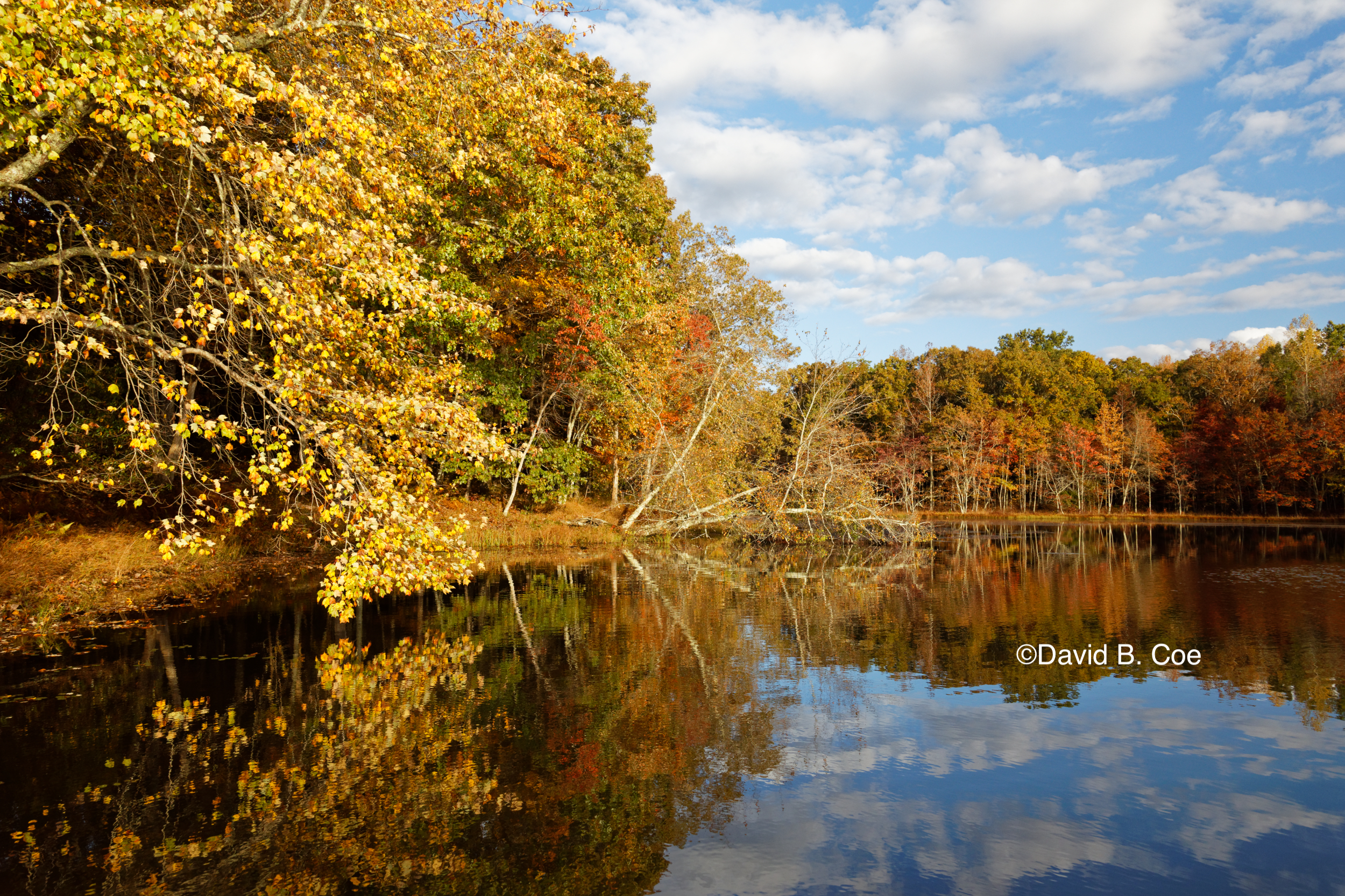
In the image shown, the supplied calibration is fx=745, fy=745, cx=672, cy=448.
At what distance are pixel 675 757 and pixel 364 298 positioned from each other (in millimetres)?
13889

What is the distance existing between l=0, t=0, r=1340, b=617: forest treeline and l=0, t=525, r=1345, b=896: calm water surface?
5.51 feet

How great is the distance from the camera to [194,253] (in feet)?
30.8

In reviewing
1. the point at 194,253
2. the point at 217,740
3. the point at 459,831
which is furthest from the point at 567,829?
the point at 194,253

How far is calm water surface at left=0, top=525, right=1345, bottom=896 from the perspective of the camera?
455 cm

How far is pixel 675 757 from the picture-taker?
20.5 ft

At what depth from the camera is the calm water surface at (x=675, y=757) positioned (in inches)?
179

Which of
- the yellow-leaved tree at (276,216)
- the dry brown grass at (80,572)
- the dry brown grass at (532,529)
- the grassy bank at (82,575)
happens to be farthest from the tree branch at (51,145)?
the dry brown grass at (532,529)

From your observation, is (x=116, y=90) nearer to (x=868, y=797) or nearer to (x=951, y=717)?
(x=868, y=797)

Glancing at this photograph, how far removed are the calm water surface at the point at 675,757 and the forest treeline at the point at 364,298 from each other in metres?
1.68

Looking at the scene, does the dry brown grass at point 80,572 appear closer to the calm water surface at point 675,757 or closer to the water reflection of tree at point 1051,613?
the calm water surface at point 675,757

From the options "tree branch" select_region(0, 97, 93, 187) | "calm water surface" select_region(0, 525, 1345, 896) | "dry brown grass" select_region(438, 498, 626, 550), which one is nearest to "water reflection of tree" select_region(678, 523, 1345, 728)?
"calm water surface" select_region(0, 525, 1345, 896)

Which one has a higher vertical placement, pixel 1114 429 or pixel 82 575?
pixel 1114 429

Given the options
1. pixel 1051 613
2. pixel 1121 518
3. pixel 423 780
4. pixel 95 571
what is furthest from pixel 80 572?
pixel 1121 518

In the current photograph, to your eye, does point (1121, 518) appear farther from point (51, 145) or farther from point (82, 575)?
point (51, 145)
